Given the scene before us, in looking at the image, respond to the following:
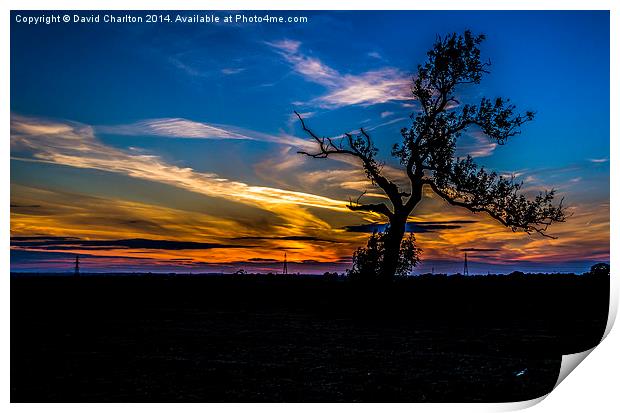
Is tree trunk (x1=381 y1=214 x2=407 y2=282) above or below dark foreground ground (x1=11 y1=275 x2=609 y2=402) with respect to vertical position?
above

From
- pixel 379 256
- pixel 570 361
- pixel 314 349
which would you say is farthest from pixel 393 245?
pixel 570 361

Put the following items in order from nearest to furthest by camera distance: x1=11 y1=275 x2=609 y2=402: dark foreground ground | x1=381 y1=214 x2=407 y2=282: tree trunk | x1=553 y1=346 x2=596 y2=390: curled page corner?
x1=11 y1=275 x2=609 y2=402: dark foreground ground < x1=553 y1=346 x2=596 y2=390: curled page corner < x1=381 y1=214 x2=407 y2=282: tree trunk

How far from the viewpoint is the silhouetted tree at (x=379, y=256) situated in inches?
612

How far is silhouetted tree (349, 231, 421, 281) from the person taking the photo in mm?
15555

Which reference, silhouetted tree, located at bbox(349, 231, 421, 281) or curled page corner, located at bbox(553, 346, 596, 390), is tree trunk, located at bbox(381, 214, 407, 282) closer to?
silhouetted tree, located at bbox(349, 231, 421, 281)

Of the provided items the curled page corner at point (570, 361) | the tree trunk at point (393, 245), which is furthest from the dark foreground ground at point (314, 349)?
the tree trunk at point (393, 245)

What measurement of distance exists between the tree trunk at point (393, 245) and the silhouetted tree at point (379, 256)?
0.21 feet

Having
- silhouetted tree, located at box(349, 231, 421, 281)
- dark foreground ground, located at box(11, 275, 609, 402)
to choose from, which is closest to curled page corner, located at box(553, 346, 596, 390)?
dark foreground ground, located at box(11, 275, 609, 402)

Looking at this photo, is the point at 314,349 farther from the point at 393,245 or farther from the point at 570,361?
the point at 393,245

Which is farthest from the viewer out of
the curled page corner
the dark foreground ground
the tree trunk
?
the tree trunk

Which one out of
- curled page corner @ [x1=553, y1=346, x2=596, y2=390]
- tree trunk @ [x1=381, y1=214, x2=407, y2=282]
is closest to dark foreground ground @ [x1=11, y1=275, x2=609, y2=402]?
curled page corner @ [x1=553, y1=346, x2=596, y2=390]

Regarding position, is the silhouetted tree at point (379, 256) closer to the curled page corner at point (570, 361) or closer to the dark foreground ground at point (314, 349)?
the dark foreground ground at point (314, 349)

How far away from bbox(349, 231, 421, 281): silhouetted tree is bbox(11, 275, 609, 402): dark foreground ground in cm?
51

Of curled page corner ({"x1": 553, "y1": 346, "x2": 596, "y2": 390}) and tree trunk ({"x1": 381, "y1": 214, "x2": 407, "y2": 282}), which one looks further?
tree trunk ({"x1": 381, "y1": 214, "x2": 407, "y2": 282})
